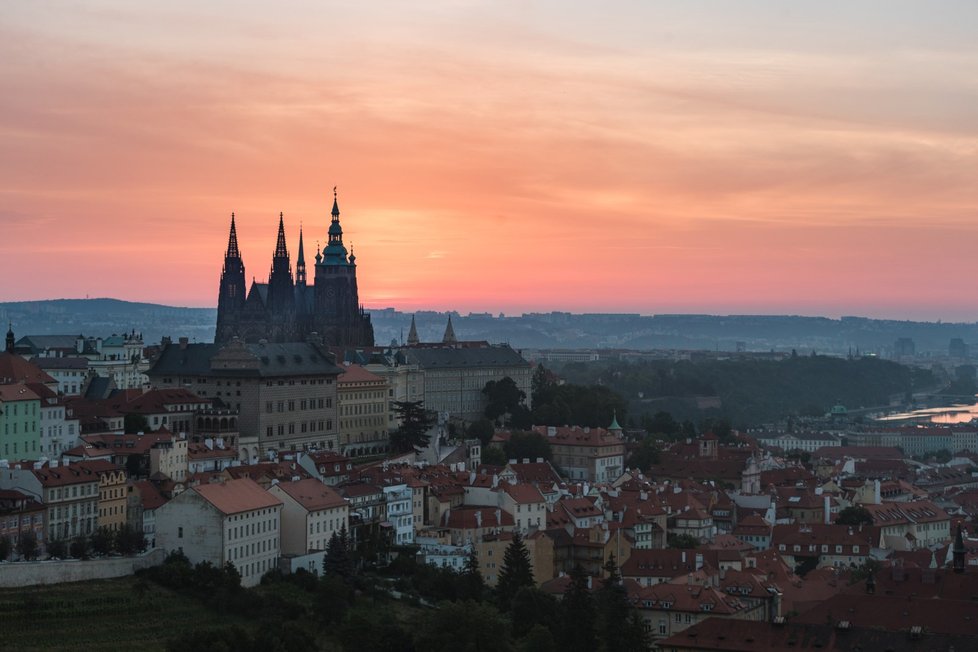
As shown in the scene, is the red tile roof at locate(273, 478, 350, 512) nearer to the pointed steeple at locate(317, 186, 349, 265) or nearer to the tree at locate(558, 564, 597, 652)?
the tree at locate(558, 564, 597, 652)

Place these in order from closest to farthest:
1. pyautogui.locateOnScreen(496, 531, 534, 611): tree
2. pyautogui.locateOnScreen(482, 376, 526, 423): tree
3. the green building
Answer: pyautogui.locateOnScreen(496, 531, 534, 611): tree, the green building, pyautogui.locateOnScreen(482, 376, 526, 423): tree

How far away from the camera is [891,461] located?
134 meters

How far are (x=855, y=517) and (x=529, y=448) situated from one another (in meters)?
20.2

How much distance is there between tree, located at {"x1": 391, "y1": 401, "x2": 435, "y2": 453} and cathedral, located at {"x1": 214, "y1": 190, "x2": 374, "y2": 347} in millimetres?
26343

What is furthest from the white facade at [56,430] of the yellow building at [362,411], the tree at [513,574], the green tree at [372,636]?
the yellow building at [362,411]

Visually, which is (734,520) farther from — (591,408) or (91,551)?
(91,551)

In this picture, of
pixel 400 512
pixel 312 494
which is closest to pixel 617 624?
pixel 312 494

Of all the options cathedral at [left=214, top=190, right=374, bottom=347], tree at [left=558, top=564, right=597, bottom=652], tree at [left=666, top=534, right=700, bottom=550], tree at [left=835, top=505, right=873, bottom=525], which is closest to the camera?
tree at [left=558, top=564, right=597, bottom=652]

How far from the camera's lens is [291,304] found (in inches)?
5192

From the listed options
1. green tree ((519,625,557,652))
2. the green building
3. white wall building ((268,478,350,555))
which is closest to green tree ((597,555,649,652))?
green tree ((519,625,557,652))

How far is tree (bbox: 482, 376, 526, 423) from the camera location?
11931cm

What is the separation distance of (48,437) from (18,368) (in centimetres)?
740

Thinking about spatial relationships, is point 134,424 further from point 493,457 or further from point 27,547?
point 27,547

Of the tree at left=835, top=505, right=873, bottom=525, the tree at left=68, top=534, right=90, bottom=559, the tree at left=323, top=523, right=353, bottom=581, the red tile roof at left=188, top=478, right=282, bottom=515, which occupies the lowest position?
the tree at left=835, top=505, right=873, bottom=525
